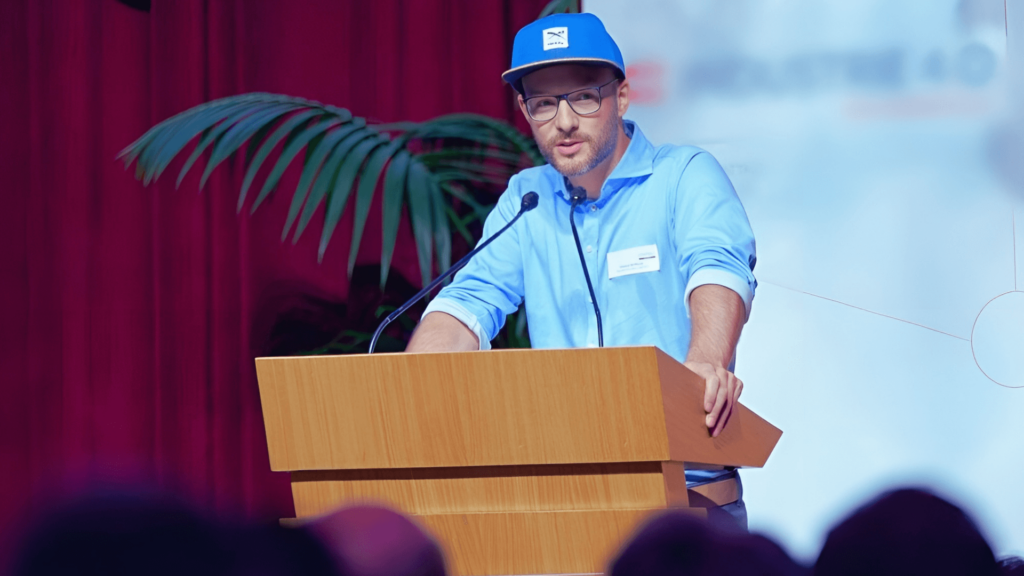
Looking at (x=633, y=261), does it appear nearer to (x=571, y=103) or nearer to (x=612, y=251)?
(x=612, y=251)

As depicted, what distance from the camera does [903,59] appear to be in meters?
2.71

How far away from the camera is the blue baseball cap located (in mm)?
1837

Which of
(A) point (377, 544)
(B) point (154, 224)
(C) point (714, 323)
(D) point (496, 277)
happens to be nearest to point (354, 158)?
(D) point (496, 277)

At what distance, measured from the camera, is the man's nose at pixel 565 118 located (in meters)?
1.90

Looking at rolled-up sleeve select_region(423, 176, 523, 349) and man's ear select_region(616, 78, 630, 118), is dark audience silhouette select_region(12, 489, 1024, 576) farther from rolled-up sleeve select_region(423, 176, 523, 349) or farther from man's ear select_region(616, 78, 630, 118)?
man's ear select_region(616, 78, 630, 118)

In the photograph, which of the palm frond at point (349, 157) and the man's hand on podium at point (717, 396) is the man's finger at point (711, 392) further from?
the palm frond at point (349, 157)

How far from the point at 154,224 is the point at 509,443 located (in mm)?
2532

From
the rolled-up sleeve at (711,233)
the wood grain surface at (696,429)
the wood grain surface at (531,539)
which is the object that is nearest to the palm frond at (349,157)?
the rolled-up sleeve at (711,233)

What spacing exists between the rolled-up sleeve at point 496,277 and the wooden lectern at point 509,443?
2.96ft

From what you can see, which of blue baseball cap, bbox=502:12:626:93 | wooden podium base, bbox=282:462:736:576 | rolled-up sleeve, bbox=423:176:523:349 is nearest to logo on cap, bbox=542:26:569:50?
blue baseball cap, bbox=502:12:626:93

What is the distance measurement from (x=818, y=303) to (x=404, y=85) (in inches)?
58.5

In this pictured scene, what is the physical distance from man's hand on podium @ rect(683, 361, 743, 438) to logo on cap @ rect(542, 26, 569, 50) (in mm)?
817

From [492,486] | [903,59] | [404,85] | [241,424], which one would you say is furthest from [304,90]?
[492,486]

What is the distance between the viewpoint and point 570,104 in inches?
75.1
